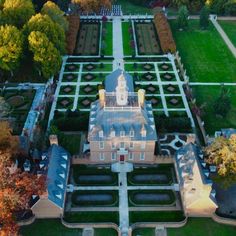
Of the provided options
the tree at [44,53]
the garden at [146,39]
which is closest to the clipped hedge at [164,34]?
Answer: the garden at [146,39]

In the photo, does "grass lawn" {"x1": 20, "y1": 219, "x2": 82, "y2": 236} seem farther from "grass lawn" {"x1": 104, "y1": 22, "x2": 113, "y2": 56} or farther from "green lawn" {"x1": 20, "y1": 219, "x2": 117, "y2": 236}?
"grass lawn" {"x1": 104, "y1": 22, "x2": 113, "y2": 56}

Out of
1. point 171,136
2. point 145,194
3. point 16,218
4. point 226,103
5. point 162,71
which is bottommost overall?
point 16,218

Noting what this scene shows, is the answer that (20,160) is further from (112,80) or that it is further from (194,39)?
(194,39)

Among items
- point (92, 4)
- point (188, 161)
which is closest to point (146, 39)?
point (92, 4)

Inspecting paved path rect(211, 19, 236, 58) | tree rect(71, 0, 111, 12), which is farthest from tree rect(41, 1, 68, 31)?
paved path rect(211, 19, 236, 58)

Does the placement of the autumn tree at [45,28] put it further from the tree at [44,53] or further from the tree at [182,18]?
the tree at [182,18]

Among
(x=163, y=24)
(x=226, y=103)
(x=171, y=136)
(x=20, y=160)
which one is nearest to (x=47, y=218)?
(x=20, y=160)

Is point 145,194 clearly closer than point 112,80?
Yes
